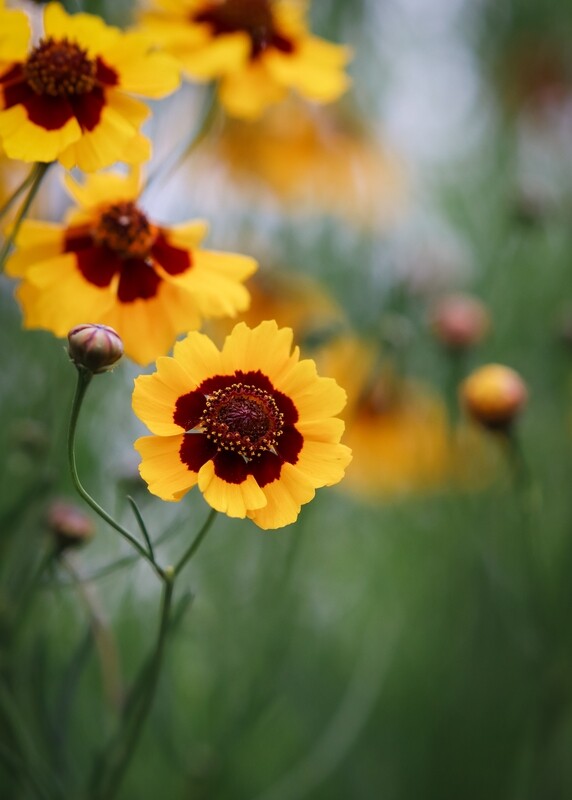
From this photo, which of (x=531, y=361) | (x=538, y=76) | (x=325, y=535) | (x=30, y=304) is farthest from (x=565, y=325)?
(x=538, y=76)

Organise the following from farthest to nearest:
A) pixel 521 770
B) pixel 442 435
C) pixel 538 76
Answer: pixel 538 76 < pixel 442 435 < pixel 521 770

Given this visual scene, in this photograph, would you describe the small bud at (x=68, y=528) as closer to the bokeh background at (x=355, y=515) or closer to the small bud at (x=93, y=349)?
the bokeh background at (x=355, y=515)

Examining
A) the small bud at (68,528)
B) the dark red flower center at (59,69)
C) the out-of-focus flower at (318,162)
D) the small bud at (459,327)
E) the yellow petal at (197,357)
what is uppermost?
the out-of-focus flower at (318,162)

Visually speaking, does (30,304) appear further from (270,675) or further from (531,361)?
(531,361)

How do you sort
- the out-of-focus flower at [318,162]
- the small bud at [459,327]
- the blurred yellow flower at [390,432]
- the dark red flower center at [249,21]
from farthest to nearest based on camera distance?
1. the out-of-focus flower at [318,162]
2. the blurred yellow flower at [390,432]
3. the small bud at [459,327]
4. the dark red flower center at [249,21]

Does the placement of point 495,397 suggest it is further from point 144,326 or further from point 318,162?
point 318,162

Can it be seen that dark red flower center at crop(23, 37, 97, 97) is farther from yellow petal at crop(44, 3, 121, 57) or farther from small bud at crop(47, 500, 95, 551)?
small bud at crop(47, 500, 95, 551)

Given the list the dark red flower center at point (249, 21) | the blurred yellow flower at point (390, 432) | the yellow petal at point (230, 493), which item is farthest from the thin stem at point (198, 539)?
the blurred yellow flower at point (390, 432)
